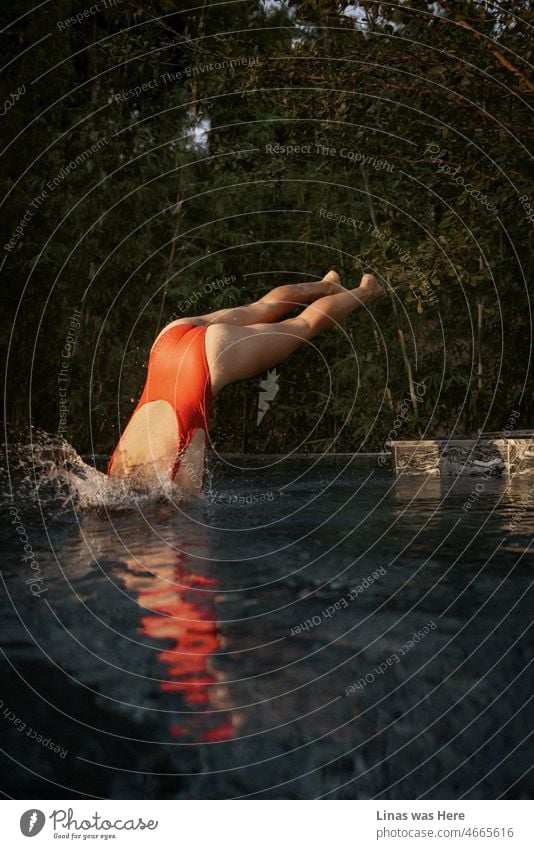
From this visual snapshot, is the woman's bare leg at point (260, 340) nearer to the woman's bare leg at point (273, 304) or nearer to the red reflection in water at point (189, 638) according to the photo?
the woman's bare leg at point (273, 304)

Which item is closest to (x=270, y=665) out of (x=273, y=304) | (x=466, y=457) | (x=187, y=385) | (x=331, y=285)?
(x=187, y=385)

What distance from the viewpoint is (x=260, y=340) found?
3916 mm

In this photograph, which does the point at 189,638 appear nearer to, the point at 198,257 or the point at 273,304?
the point at 273,304

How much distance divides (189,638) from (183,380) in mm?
1951

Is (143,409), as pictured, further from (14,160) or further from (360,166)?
(14,160)

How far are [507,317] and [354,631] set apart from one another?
6556 millimetres

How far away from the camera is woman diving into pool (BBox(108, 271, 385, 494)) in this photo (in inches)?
141

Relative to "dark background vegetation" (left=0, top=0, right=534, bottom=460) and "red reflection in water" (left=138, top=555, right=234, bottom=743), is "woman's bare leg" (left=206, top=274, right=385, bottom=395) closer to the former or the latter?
"red reflection in water" (left=138, top=555, right=234, bottom=743)

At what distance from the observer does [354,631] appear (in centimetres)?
187

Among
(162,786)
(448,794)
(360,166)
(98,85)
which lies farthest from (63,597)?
(98,85)

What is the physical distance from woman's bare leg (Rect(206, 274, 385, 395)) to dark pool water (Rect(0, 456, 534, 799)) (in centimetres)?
98

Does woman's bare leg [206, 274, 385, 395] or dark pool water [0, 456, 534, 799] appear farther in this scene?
woman's bare leg [206, 274, 385, 395]

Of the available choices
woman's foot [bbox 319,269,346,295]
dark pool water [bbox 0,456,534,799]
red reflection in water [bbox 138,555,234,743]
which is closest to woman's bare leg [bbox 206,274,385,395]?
woman's foot [bbox 319,269,346,295]

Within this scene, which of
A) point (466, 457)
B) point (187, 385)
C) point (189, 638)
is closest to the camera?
point (189, 638)
